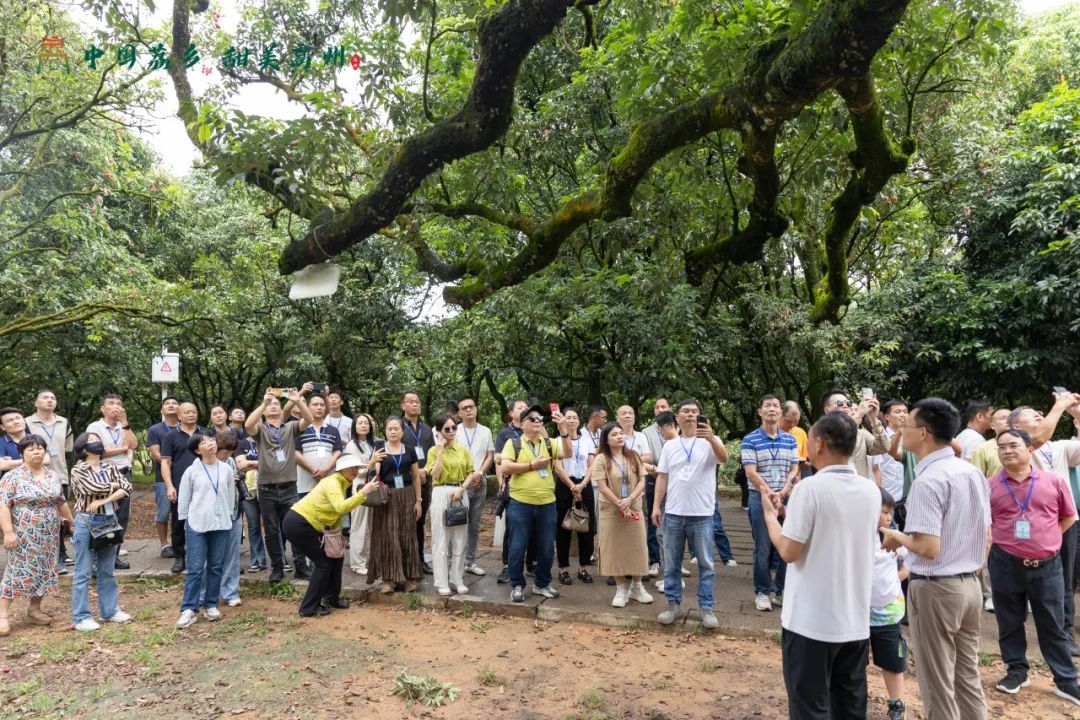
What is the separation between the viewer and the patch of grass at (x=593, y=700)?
4.21 m

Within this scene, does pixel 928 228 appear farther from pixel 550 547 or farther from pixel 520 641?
pixel 520 641

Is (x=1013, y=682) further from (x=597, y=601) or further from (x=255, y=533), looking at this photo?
(x=255, y=533)

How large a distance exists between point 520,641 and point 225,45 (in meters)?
8.72

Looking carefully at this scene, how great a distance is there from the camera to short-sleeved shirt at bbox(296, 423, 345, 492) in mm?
7004

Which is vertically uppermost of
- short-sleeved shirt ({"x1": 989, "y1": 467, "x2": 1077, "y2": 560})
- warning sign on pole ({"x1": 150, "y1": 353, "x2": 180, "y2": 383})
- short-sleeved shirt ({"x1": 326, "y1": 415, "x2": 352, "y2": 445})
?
warning sign on pole ({"x1": 150, "y1": 353, "x2": 180, "y2": 383})

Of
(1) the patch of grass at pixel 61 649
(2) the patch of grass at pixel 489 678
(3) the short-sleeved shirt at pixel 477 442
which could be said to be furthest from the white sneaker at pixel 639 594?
(1) the patch of grass at pixel 61 649

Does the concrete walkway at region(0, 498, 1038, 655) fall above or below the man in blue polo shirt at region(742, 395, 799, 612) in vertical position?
below

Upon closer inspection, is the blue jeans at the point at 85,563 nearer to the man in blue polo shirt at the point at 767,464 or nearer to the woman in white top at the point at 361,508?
the woman in white top at the point at 361,508

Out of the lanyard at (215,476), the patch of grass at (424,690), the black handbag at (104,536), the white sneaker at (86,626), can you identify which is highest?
the lanyard at (215,476)

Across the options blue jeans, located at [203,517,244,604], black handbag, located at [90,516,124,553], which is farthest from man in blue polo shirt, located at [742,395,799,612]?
black handbag, located at [90,516,124,553]

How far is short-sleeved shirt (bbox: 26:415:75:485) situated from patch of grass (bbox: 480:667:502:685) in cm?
545

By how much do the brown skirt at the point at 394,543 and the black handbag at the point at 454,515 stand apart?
1.62ft

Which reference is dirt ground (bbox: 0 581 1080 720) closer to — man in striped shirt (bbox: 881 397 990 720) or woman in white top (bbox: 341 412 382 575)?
man in striped shirt (bbox: 881 397 990 720)

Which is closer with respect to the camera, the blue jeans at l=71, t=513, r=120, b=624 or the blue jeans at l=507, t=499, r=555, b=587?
the blue jeans at l=71, t=513, r=120, b=624
